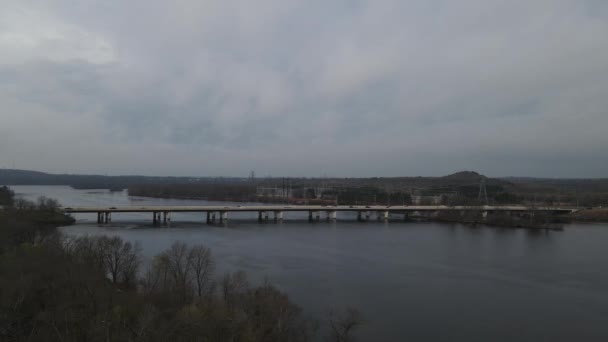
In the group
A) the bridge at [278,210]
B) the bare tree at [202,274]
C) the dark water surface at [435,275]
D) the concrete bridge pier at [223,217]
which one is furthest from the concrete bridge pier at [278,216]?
the bare tree at [202,274]

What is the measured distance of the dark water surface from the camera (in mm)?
5539

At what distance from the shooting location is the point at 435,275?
835 centimetres

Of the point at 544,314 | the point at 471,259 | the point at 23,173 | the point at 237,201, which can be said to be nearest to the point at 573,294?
the point at 544,314

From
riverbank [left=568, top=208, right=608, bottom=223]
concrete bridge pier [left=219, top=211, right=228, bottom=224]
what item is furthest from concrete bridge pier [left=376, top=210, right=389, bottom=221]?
riverbank [left=568, top=208, right=608, bottom=223]

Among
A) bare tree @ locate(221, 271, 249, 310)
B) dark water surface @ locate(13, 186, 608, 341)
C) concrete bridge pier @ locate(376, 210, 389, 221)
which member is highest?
bare tree @ locate(221, 271, 249, 310)

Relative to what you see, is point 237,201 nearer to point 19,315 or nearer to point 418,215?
point 418,215

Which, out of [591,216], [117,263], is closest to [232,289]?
[117,263]

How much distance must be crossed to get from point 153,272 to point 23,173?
91725 millimetres

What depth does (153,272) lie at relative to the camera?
6.39 meters

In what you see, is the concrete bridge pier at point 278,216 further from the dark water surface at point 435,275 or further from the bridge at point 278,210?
the dark water surface at point 435,275

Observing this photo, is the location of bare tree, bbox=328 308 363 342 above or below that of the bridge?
below

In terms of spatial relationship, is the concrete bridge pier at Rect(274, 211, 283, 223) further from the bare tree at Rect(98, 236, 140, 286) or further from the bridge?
the bare tree at Rect(98, 236, 140, 286)

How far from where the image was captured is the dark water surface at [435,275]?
18.2ft

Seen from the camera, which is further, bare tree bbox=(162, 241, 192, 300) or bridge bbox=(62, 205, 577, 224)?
bridge bbox=(62, 205, 577, 224)
